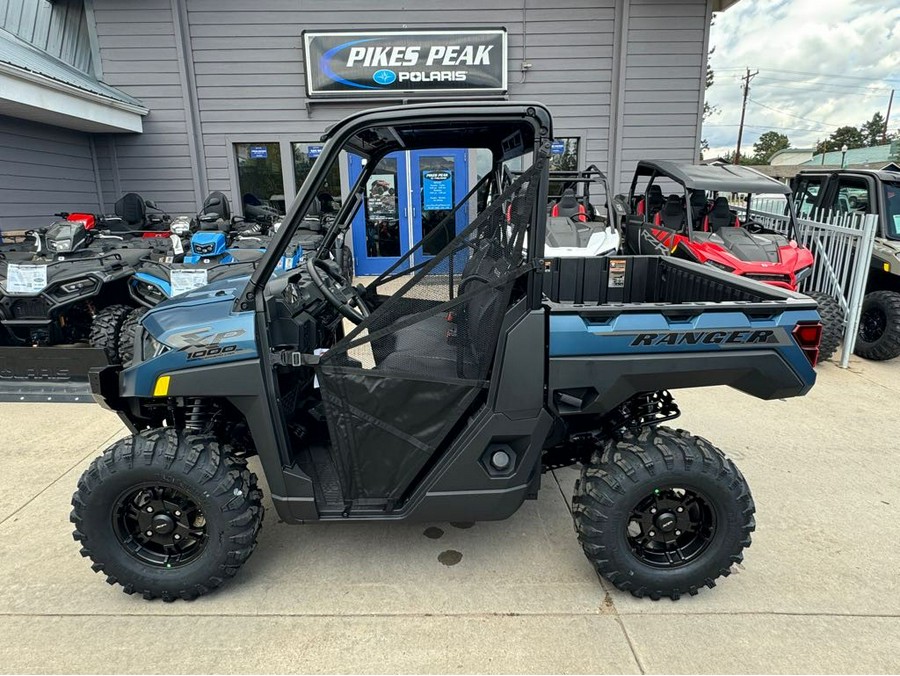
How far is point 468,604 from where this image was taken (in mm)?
2355

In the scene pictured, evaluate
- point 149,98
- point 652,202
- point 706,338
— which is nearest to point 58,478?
point 706,338

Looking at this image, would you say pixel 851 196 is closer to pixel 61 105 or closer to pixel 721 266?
pixel 721 266

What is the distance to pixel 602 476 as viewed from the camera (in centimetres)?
232

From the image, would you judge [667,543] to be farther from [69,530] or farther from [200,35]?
[200,35]

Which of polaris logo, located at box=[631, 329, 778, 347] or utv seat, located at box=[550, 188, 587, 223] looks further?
utv seat, located at box=[550, 188, 587, 223]

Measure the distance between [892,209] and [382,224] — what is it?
744 cm

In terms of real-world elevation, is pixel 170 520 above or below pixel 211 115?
below

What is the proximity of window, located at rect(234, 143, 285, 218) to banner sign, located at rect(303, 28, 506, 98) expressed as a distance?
52.7 inches

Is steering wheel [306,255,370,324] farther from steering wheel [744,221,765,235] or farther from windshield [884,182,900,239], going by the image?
windshield [884,182,900,239]

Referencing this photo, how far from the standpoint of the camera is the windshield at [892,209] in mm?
6156

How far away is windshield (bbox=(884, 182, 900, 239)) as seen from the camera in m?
6.16

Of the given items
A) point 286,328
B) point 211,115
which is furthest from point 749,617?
point 211,115

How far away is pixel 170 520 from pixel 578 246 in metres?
5.57

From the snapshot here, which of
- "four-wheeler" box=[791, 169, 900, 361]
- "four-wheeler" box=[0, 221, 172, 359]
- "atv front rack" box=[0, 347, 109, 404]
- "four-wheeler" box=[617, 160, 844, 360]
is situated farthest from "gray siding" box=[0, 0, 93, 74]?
"four-wheeler" box=[791, 169, 900, 361]
